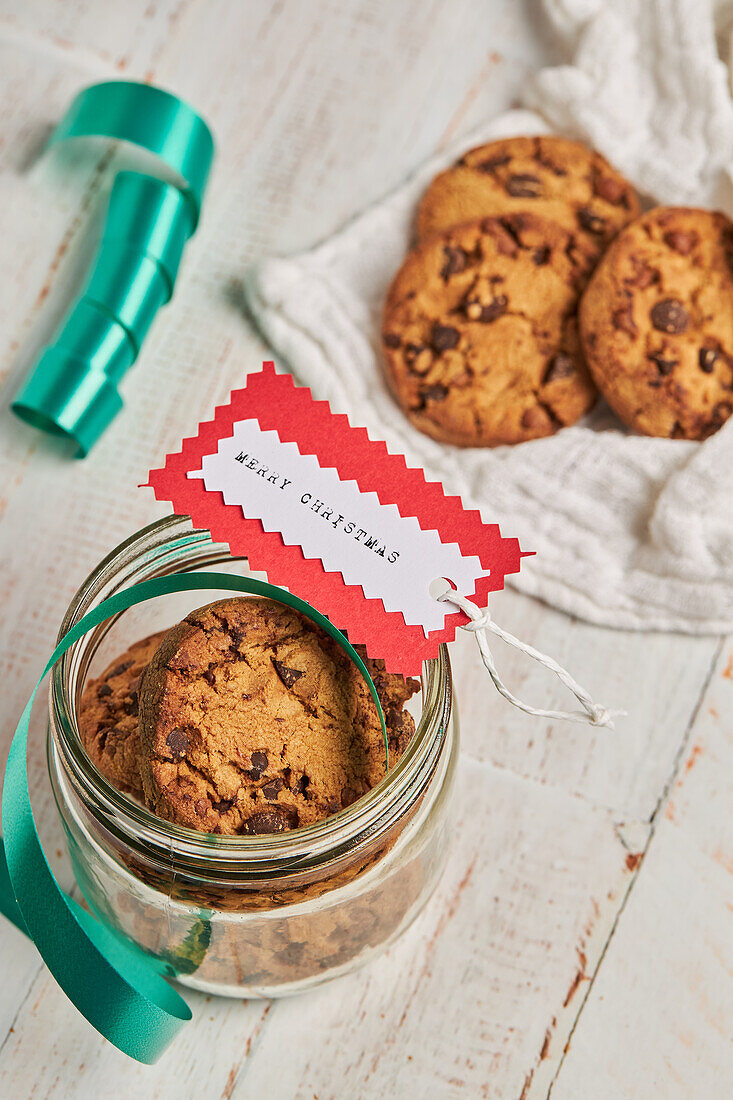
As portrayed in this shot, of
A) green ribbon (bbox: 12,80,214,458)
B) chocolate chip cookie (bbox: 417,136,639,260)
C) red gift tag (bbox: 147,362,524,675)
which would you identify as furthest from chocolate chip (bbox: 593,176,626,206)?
red gift tag (bbox: 147,362,524,675)

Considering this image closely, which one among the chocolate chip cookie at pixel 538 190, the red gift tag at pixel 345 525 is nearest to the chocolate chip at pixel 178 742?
the red gift tag at pixel 345 525

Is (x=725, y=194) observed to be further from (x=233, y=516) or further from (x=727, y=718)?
(x=233, y=516)

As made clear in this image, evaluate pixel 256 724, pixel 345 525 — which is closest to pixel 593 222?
pixel 345 525

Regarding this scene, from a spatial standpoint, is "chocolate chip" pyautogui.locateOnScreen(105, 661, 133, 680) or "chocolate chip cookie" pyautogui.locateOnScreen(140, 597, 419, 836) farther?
"chocolate chip" pyautogui.locateOnScreen(105, 661, 133, 680)

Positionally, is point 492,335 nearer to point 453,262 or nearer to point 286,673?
point 453,262

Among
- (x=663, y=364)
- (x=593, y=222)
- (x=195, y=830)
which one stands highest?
(x=593, y=222)

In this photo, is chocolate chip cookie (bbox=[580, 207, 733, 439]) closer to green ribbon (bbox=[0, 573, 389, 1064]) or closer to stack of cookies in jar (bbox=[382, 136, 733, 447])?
stack of cookies in jar (bbox=[382, 136, 733, 447])
